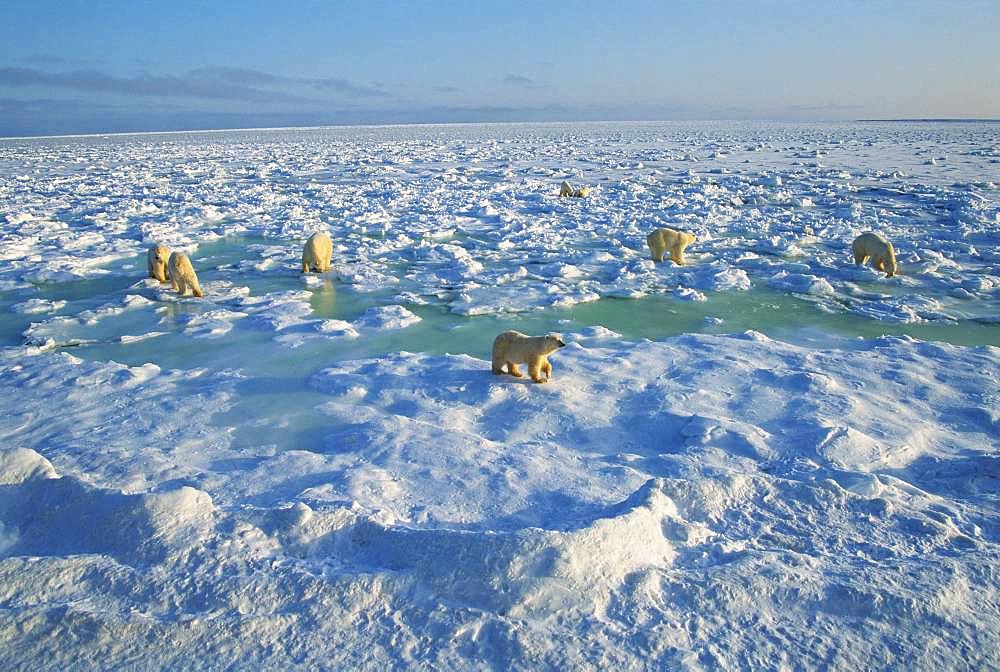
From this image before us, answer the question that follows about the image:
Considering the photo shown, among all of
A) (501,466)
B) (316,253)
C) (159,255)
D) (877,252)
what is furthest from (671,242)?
(159,255)

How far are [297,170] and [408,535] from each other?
23691mm

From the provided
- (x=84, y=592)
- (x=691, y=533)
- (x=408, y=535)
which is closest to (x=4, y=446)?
(x=84, y=592)

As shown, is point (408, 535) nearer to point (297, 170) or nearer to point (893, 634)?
point (893, 634)

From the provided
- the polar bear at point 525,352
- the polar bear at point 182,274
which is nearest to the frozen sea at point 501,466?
the polar bear at point 525,352

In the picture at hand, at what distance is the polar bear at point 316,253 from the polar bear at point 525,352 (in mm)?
4500

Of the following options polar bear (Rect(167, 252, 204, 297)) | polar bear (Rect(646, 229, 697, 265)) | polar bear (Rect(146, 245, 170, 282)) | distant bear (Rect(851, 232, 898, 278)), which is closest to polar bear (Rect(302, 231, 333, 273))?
polar bear (Rect(167, 252, 204, 297))

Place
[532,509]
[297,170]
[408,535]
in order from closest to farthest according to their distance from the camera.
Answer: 1. [408,535]
2. [532,509]
3. [297,170]

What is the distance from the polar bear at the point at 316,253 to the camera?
8.09 metres

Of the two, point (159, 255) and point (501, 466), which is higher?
point (159, 255)

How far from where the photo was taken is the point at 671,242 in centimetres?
845

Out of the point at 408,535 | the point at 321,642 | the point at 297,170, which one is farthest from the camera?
the point at 297,170

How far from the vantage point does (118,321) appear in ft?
20.5

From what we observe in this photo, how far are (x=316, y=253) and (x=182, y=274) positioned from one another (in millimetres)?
1686

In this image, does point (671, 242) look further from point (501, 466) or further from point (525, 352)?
point (501, 466)
